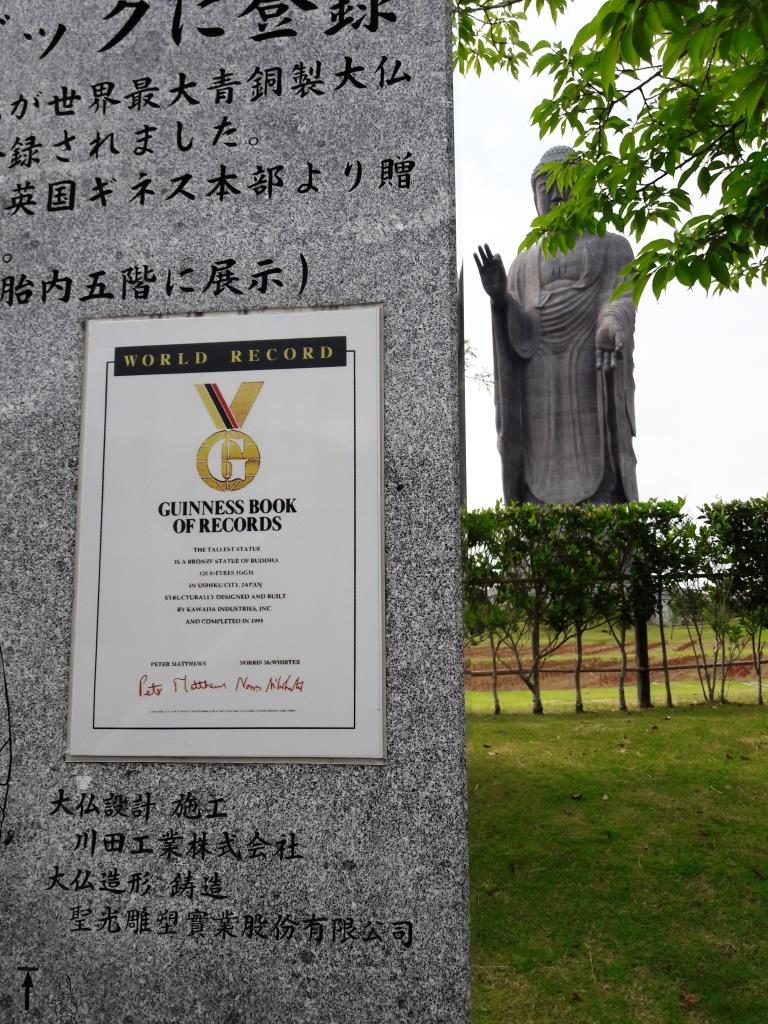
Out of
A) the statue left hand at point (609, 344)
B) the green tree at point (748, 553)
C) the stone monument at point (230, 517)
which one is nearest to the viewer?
the stone monument at point (230, 517)

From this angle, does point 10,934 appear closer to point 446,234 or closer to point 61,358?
point 61,358

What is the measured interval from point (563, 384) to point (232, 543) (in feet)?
29.5

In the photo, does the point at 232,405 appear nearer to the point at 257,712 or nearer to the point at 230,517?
the point at 230,517

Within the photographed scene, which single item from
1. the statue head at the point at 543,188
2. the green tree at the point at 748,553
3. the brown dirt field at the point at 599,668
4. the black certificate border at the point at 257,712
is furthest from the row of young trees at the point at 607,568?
the statue head at the point at 543,188

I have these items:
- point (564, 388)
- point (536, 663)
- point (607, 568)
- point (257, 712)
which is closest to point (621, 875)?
point (257, 712)

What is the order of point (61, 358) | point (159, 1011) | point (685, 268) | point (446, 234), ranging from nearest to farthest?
point (159, 1011) < point (446, 234) < point (61, 358) < point (685, 268)

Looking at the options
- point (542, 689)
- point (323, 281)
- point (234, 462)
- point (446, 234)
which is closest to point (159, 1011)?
point (234, 462)

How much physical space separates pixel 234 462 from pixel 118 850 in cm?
105

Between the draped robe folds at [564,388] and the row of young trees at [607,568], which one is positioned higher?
the draped robe folds at [564,388]

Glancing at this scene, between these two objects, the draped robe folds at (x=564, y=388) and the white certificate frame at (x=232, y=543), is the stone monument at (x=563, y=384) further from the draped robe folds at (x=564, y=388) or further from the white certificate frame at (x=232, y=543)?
the white certificate frame at (x=232, y=543)

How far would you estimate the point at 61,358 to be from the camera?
7.58 feet

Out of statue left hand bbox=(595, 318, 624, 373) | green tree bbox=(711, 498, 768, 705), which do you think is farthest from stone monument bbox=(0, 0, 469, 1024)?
statue left hand bbox=(595, 318, 624, 373)
